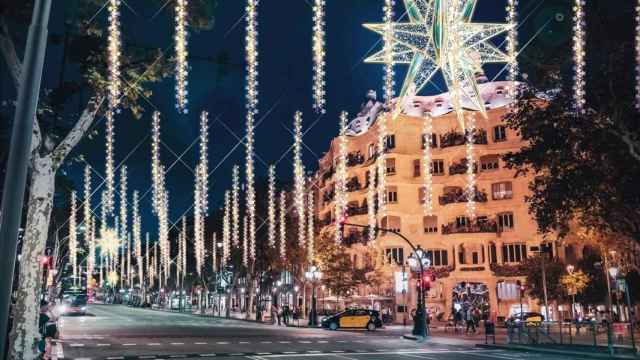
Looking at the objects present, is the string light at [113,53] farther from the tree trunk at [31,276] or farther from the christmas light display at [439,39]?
the christmas light display at [439,39]

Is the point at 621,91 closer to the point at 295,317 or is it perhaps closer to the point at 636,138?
the point at 636,138

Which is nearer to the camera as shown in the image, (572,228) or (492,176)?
(572,228)

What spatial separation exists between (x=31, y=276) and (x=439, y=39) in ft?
62.0

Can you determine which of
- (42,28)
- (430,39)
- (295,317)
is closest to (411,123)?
(295,317)

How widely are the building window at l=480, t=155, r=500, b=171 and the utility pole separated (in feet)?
180

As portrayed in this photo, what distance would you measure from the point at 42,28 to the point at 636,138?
69.0ft

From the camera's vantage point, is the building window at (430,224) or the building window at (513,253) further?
the building window at (430,224)

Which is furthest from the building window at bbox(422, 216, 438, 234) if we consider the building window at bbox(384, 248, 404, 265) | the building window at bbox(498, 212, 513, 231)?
the building window at bbox(498, 212, 513, 231)

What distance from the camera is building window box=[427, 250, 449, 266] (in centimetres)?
5781

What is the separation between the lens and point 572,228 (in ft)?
133

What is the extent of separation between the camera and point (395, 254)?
58.5m

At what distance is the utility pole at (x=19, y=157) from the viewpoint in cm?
587

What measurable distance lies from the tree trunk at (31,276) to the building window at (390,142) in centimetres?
4715

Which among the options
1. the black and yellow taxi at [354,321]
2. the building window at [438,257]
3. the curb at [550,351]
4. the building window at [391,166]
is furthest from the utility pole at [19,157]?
the building window at [391,166]
